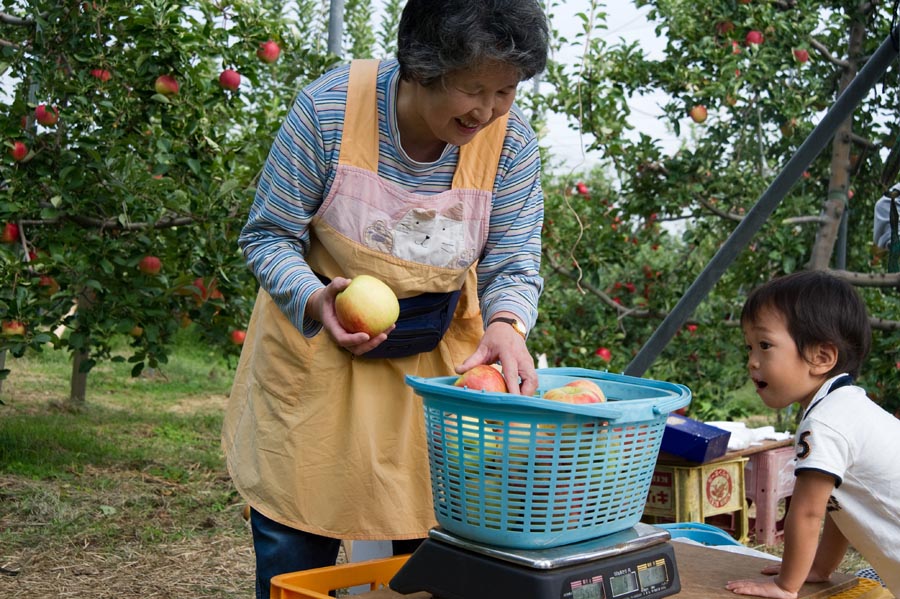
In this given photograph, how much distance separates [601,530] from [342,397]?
0.61m

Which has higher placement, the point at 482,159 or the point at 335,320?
the point at 482,159

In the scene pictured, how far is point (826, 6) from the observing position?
17.0 feet

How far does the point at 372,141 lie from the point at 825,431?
987 mm

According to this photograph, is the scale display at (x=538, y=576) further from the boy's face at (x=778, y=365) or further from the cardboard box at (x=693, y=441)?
the cardboard box at (x=693, y=441)

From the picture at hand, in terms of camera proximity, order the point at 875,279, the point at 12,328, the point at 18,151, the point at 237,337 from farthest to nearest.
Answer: the point at 875,279
the point at 237,337
the point at 18,151
the point at 12,328

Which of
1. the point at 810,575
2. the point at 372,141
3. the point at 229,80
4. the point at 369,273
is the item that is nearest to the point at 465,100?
the point at 372,141

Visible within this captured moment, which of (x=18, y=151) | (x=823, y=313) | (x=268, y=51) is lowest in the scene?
(x=823, y=313)

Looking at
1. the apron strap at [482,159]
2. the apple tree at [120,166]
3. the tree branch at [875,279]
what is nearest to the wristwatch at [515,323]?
the apron strap at [482,159]

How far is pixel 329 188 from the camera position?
1847 millimetres

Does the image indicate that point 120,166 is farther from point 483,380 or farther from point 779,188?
point 483,380

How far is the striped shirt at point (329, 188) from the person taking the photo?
5.99 ft

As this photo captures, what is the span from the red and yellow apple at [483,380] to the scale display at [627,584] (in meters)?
0.33

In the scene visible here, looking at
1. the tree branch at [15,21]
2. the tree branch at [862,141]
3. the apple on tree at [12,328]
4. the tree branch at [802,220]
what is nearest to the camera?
the apple on tree at [12,328]

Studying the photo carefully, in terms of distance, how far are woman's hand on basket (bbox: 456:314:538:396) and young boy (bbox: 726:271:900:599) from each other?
0.48m
